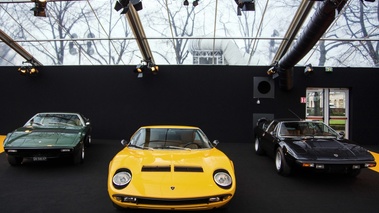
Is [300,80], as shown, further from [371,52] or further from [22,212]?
[22,212]

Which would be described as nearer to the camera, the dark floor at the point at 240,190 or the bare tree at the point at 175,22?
the dark floor at the point at 240,190

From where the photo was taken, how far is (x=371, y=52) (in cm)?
1125

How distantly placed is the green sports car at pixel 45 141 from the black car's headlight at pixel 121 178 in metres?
3.00

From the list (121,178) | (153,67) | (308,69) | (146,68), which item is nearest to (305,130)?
(121,178)

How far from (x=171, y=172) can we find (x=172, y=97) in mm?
8486

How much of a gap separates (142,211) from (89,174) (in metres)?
2.71

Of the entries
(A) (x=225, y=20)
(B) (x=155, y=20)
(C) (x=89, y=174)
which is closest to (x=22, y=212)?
(C) (x=89, y=174)

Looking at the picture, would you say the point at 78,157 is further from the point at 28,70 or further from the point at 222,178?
the point at 28,70

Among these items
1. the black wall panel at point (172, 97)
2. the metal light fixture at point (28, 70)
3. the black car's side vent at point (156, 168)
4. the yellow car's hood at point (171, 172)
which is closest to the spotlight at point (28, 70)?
the metal light fixture at point (28, 70)

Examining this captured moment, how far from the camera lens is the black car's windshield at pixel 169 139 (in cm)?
475

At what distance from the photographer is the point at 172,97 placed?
1209 centimetres

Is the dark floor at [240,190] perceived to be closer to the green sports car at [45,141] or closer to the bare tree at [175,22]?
the green sports car at [45,141]

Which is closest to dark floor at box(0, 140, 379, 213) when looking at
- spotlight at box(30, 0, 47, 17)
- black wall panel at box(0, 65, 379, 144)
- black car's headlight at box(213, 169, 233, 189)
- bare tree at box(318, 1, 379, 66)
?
black car's headlight at box(213, 169, 233, 189)

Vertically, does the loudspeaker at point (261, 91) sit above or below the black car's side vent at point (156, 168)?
above
